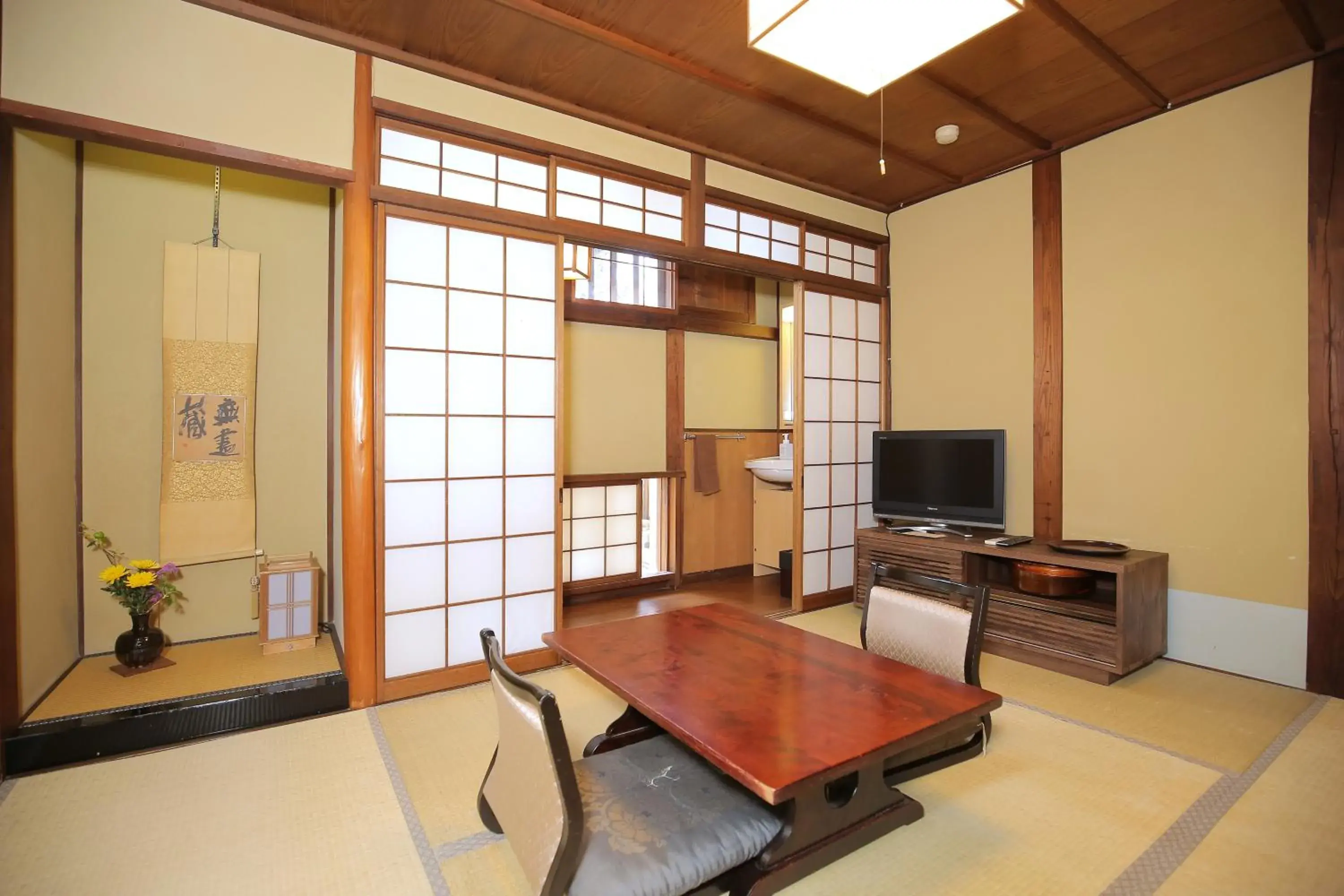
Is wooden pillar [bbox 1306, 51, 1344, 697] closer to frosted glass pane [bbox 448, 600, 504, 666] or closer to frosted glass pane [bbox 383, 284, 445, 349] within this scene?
frosted glass pane [bbox 448, 600, 504, 666]

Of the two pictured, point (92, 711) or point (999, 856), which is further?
point (92, 711)

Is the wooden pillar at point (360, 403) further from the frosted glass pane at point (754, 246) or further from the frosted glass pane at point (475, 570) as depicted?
the frosted glass pane at point (754, 246)

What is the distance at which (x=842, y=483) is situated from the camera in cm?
461

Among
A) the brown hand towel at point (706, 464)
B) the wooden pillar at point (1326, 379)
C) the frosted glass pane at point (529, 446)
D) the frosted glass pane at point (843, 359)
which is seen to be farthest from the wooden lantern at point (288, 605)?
the wooden pillar at point (1326, 379)

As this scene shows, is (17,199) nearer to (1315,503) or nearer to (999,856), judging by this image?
(999,856)

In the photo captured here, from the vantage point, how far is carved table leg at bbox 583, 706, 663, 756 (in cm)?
194

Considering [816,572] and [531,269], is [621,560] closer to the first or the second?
[816,572]

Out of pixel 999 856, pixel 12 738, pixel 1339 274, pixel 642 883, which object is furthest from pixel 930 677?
pixel 12 738

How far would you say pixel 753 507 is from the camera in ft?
17.9

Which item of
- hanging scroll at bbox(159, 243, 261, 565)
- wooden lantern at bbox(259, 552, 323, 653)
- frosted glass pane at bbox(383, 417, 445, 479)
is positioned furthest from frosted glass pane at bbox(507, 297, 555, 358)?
wooden lantern at bbox(259, 552, 323, 653)

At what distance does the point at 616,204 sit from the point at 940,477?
270cm

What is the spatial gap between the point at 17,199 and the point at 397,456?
63.5 inches

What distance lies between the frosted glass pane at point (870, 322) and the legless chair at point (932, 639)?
2802mm

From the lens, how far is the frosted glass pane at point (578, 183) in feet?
10.7
